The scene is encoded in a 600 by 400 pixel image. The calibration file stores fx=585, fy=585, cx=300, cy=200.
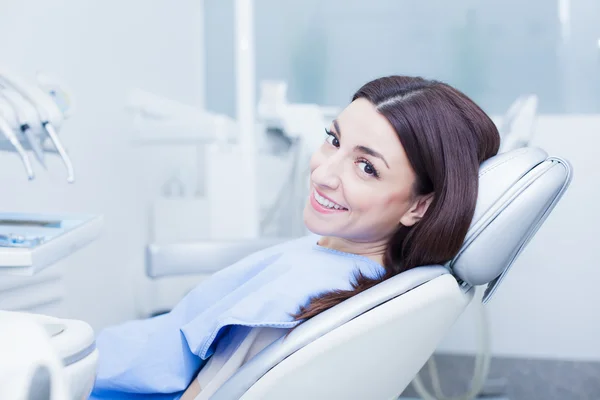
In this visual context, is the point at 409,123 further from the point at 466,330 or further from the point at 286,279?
the point at 466,330

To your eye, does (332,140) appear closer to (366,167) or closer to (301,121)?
(366,167)

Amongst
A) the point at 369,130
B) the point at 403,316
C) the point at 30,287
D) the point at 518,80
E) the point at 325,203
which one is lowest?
the point at 30,287

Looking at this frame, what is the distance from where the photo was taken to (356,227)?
2.96 feet

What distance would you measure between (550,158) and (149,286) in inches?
58.9

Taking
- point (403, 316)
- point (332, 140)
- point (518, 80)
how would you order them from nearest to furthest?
point (403, 316)
point (332, 140)
point (518, 80)

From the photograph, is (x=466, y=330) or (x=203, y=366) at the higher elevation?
(x=203, y=366)

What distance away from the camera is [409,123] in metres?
0.85

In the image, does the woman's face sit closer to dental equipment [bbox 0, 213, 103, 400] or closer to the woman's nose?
the woman's nose

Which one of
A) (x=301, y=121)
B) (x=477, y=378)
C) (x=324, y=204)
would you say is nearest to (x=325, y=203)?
(x=324, y=204)

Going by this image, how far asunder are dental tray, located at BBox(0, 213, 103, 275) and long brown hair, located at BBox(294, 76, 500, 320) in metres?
0.34

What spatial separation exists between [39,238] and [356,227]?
0.45m

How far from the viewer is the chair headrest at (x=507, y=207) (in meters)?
0.78

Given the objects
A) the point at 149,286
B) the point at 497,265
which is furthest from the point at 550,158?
the point at 149,286

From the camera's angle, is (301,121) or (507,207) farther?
(301,121)
